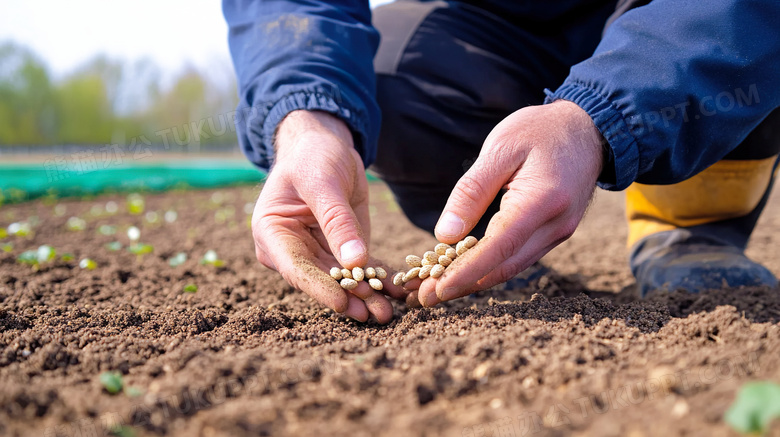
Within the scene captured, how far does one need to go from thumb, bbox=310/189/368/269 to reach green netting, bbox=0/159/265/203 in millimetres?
4661

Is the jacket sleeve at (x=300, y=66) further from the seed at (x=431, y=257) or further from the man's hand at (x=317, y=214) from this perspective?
the seed at (x=431, y=257)

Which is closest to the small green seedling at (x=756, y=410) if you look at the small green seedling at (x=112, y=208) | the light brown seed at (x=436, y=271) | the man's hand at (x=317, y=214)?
the light brown seed at (x=436, y=271)

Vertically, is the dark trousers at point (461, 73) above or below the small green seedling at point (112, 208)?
above

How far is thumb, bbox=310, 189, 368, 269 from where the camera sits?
49.8 inches

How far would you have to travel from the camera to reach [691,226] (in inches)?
74.7

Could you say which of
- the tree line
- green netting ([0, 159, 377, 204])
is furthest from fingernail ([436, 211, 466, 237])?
the tree line

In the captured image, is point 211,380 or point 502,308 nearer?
point 211,380

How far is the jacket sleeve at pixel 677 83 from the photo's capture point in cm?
124

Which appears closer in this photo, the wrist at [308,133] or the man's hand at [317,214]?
the man's hand at [317,214]

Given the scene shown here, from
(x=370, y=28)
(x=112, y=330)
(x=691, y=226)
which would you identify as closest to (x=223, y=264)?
(x=112, y=330)

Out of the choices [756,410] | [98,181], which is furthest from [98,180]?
[756,410]

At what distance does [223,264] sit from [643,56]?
5.90 feet

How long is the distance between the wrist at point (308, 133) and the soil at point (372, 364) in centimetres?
47

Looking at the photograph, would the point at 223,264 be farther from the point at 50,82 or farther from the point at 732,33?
the point at 50,82
